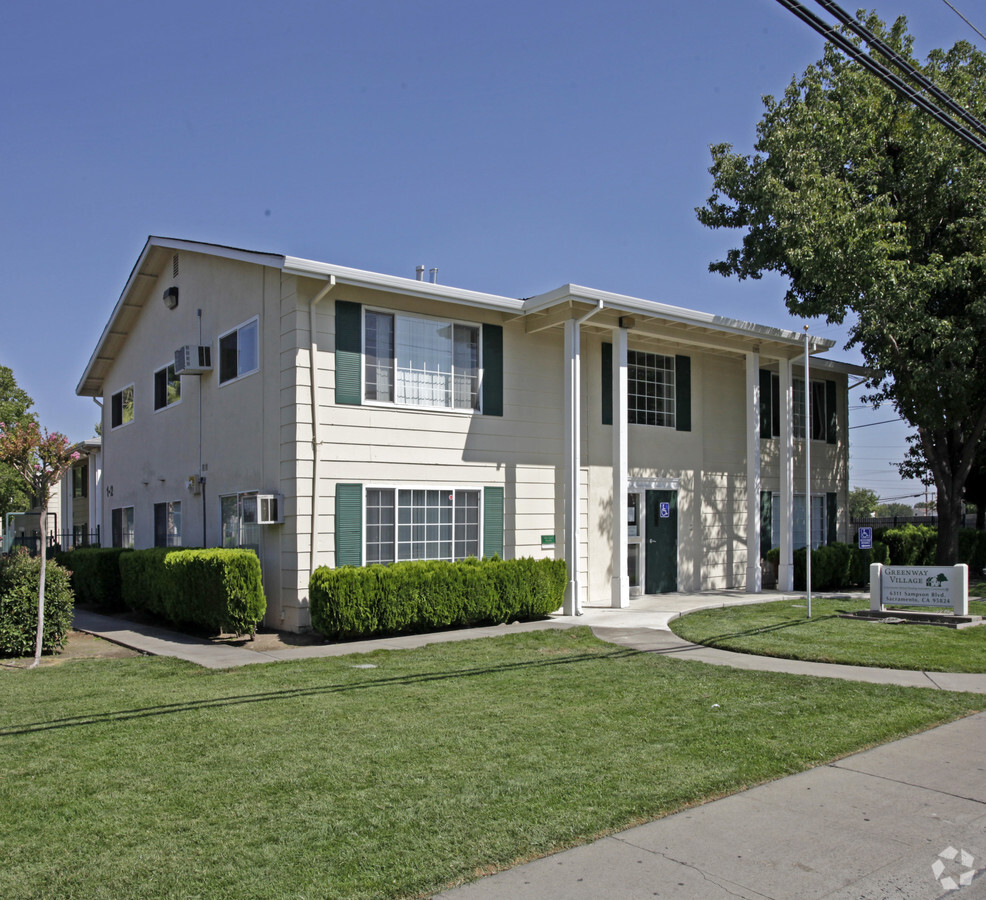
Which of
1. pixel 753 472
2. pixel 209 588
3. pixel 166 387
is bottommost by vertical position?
pixel 209 588

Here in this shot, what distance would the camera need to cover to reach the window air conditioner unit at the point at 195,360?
605 inches

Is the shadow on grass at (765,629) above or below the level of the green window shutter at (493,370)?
below

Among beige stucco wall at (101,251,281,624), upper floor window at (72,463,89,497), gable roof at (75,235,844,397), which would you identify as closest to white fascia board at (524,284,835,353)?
gable roof at (75,235,844,397)

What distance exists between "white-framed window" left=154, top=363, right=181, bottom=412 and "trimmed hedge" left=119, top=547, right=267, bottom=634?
14.0ft

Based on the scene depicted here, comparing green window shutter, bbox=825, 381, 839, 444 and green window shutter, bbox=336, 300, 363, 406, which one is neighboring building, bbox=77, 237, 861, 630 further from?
green window shutter, bbox=825, 381, 839, 444

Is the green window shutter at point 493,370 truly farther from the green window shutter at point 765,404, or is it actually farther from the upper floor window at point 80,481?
the upper floor window at point 80,481

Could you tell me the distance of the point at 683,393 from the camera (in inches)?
690

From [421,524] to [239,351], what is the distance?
4.25 metres

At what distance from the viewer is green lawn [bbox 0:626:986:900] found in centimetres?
432

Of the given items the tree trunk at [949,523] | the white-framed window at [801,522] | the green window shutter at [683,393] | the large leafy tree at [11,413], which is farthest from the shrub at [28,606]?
the large leafy tree at [11,413]

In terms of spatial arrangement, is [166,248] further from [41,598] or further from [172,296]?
[41,598]

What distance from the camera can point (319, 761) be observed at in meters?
5.97

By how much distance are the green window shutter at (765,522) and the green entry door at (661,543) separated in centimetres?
278

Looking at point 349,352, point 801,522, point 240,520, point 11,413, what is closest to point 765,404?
point 801,522
